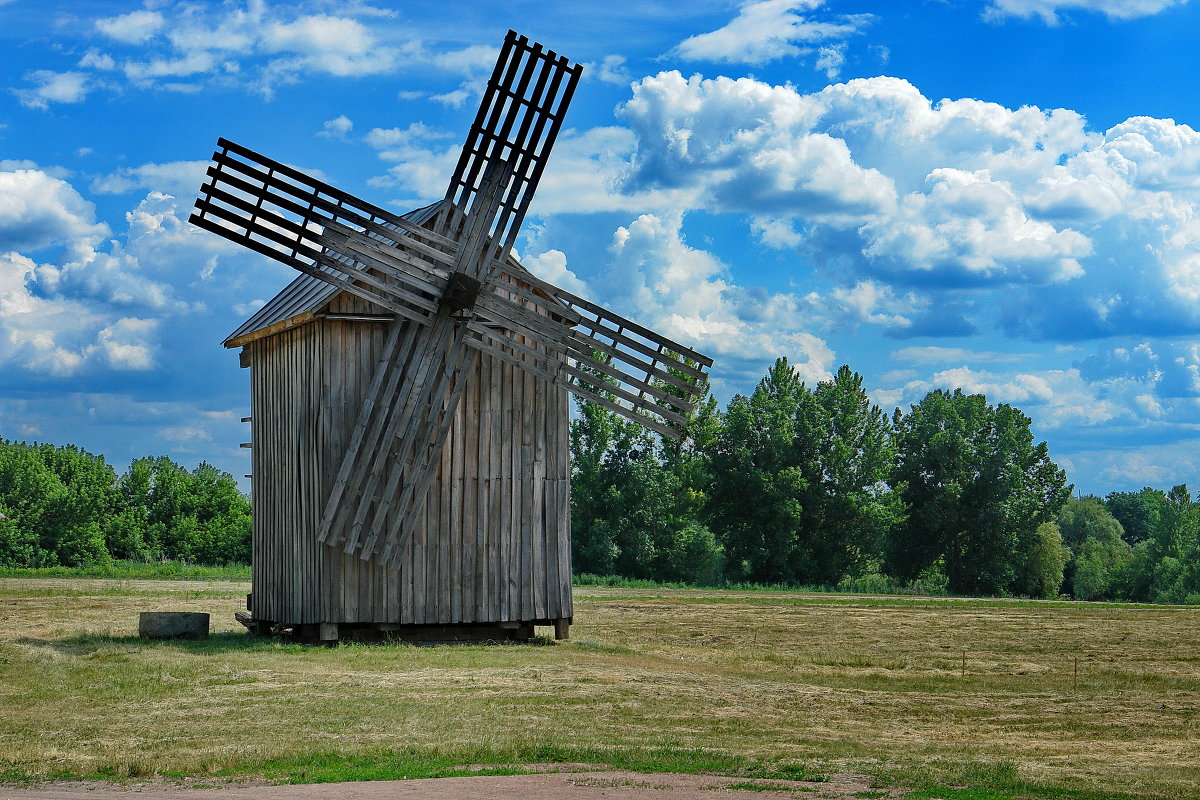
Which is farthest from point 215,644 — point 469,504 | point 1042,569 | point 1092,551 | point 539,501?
point 1092,551

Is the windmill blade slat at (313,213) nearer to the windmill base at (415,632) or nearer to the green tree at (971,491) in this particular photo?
the windmill base at (415,632)

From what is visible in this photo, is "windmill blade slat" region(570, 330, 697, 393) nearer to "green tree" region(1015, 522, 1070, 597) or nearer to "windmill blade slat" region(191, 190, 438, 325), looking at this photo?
"windmill blade slat" region(191, 190, 438, 325)

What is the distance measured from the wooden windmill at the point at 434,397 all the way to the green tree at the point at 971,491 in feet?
128

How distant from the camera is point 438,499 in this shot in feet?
63.5

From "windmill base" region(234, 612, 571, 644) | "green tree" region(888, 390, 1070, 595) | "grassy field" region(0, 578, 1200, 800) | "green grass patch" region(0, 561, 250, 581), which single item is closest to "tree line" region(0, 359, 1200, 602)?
"green tree" region(888, 390, 1070, 595)

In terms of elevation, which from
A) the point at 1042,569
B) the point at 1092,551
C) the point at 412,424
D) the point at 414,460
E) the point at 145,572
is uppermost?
the point at 412,424

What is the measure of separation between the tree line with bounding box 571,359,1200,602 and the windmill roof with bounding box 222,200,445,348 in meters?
32.8

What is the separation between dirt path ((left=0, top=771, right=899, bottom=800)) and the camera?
8891 mm

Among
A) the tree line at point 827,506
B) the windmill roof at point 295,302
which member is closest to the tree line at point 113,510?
the tree line at point 827,506

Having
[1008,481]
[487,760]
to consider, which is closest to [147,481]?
[1008,481]

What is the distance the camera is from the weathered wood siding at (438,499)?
19.1m

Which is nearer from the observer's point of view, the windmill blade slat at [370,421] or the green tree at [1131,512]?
the windmill blade slat at [370,421]

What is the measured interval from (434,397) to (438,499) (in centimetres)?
175

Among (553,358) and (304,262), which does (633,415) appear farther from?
(304,262)
